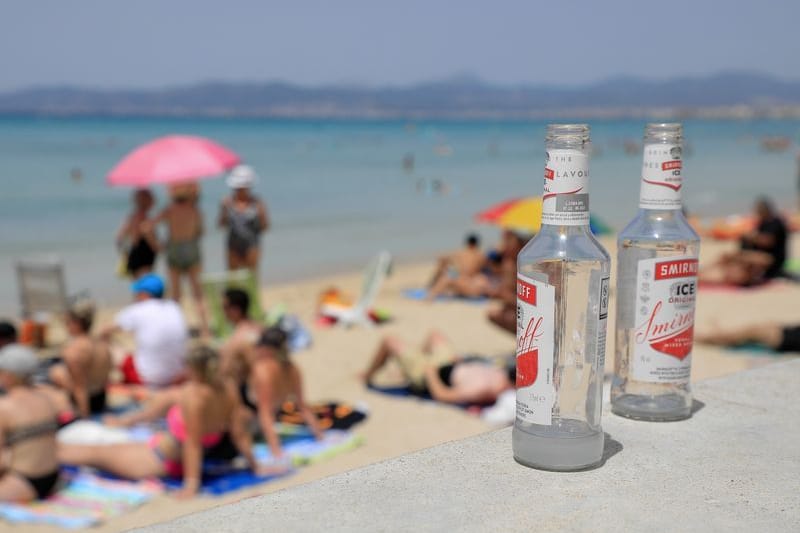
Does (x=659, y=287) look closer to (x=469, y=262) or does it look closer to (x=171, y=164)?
(x=171, y=164)

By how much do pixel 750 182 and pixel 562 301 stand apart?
29.6 m

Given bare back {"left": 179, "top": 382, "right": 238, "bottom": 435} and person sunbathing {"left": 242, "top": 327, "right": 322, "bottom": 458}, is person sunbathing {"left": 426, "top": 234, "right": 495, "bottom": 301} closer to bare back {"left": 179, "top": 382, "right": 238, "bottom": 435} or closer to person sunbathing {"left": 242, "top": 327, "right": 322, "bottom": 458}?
person sunbathing {"left": 242, "top": 327, "right": 322, "bottom": 458}

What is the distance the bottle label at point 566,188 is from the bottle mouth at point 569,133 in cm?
3

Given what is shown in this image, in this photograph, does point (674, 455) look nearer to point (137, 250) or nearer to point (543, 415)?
point (543, 415)

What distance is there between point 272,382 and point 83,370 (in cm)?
146

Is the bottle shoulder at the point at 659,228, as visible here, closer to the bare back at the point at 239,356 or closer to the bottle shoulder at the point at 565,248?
the bottle shoulder at the point at 565,248

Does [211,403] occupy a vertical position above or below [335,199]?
above

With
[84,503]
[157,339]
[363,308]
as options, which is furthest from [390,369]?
[84,503]

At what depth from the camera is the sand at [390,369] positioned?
16.3 feet

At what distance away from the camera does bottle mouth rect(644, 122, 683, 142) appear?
179 centimetres

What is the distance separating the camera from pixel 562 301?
155 centimetres

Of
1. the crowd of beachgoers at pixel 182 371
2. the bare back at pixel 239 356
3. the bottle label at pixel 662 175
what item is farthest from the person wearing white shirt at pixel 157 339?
the bottle label at pixel 662 175

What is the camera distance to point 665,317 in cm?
180

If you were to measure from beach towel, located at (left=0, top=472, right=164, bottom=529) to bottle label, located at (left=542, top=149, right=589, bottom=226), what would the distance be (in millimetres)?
3536
